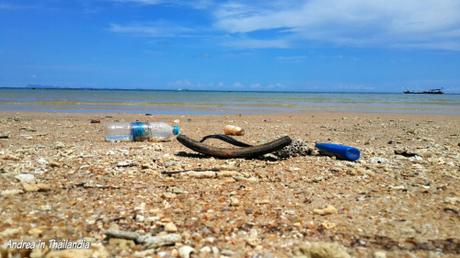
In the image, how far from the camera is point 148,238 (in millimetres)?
2723

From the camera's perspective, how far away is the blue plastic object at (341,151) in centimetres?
564

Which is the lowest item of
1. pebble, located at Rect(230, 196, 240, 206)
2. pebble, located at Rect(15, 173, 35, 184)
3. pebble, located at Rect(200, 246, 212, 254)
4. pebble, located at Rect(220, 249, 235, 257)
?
pebble, located at Rect(220, 249, 235, 257)

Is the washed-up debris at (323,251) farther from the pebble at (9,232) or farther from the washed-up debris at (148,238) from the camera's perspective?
the pebble at (9,232)

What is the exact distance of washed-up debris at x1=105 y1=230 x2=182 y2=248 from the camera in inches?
106

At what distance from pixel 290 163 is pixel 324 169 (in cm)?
51

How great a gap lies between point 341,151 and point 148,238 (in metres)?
3.73

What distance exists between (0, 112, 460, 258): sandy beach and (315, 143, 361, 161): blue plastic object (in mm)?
135

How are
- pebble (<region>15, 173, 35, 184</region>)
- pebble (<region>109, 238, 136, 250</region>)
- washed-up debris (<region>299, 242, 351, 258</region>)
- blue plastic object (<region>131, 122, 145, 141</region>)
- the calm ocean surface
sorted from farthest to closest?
the calm ocean surface < blue plastic object (<region>131, 122, 145, 141</region>) < pebble (<region>15, 173, 35, 184</region>) < pebble (<region>109, 238, 136, 250</region>) < washed-up debris (<region>299, 242, 351, 258</region>)

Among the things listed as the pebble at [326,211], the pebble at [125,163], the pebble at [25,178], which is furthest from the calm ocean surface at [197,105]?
the pebble at [326,211]

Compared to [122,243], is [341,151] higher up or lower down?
higher up

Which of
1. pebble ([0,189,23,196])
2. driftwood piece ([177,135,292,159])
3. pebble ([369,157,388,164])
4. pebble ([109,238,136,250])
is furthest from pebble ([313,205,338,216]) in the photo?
pebble ([0,189,23,196])

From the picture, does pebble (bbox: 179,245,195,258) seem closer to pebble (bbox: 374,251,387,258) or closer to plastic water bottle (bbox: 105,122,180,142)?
pebble (bbox: 374,251,387,258)

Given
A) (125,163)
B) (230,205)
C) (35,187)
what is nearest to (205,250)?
(230,205)

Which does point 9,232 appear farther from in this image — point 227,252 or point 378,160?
point 378,160
